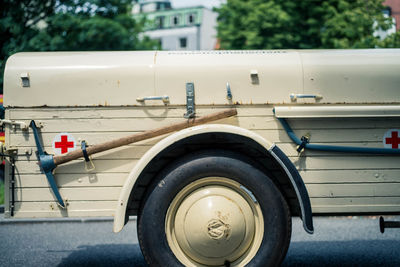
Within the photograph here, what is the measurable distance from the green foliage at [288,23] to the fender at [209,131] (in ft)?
38.9

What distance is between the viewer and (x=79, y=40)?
12672 mm

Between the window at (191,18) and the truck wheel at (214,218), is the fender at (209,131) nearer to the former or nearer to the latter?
the truck wheel at (214,218)

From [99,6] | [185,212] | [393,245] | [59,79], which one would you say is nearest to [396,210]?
[185,212]

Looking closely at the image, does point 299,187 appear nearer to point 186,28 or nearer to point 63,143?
point 63,143

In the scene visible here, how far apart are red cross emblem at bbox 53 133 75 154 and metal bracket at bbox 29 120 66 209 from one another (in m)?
0.09

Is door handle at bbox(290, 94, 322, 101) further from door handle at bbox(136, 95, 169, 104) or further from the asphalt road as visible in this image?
the asphalt road

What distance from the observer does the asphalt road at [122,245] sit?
485 cm

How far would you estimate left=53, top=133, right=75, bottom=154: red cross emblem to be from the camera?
3531mm

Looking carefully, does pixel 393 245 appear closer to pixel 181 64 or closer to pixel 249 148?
pixel 249 148

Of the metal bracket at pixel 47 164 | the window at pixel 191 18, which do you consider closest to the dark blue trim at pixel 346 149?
the metal bracket at pixel 47 164

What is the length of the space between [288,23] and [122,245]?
13.3 metres

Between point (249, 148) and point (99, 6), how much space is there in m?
11.6

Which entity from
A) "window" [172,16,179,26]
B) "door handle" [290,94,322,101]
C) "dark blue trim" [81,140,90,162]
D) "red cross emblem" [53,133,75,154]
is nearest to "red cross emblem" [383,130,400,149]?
"door handle" [290,94,322,101]

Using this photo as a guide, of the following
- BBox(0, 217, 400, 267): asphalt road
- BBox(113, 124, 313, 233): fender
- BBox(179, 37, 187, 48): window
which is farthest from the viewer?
BBox(179, 37, 187, 48): window
